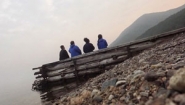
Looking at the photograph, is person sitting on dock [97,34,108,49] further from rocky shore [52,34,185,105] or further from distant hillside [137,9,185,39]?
distant hillside [137,9,185,39]

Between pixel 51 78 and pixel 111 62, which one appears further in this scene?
pixel 51 78

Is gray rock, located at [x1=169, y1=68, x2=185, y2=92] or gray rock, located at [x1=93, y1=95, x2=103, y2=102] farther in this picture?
gray rock, located at [x1=93, y1=95, x2=103, y2=102]

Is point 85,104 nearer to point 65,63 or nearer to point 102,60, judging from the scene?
point 102,60

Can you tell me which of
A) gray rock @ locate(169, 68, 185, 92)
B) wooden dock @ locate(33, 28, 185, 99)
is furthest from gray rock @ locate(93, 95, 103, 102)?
wooden dock @ locate(33, 28, 185, 99)

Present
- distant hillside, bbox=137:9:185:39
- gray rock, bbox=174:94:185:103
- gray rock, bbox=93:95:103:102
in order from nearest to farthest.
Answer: gray rock, bbox=174:94:185:103
gray rock, bbox=93:95:103:102
distant hillside, bbox=137:9:185:39

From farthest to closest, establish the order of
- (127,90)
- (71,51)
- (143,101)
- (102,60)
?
(71,51), (102,60), (127,90), (143,101)

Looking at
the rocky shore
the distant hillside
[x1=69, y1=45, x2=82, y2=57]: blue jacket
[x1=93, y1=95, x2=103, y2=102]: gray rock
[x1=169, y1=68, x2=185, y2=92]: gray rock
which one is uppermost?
the distant hillside

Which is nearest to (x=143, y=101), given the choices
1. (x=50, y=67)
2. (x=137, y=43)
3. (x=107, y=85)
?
(x=107, y=85)

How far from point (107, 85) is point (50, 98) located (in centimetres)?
849

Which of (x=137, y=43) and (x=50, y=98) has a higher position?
(x=137, y=43)

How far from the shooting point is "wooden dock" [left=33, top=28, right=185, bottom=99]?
11.8 m

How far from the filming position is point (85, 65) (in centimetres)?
1357

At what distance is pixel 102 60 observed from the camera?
12.8m

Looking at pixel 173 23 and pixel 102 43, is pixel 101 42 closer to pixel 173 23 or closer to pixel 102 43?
pixel 102 43
